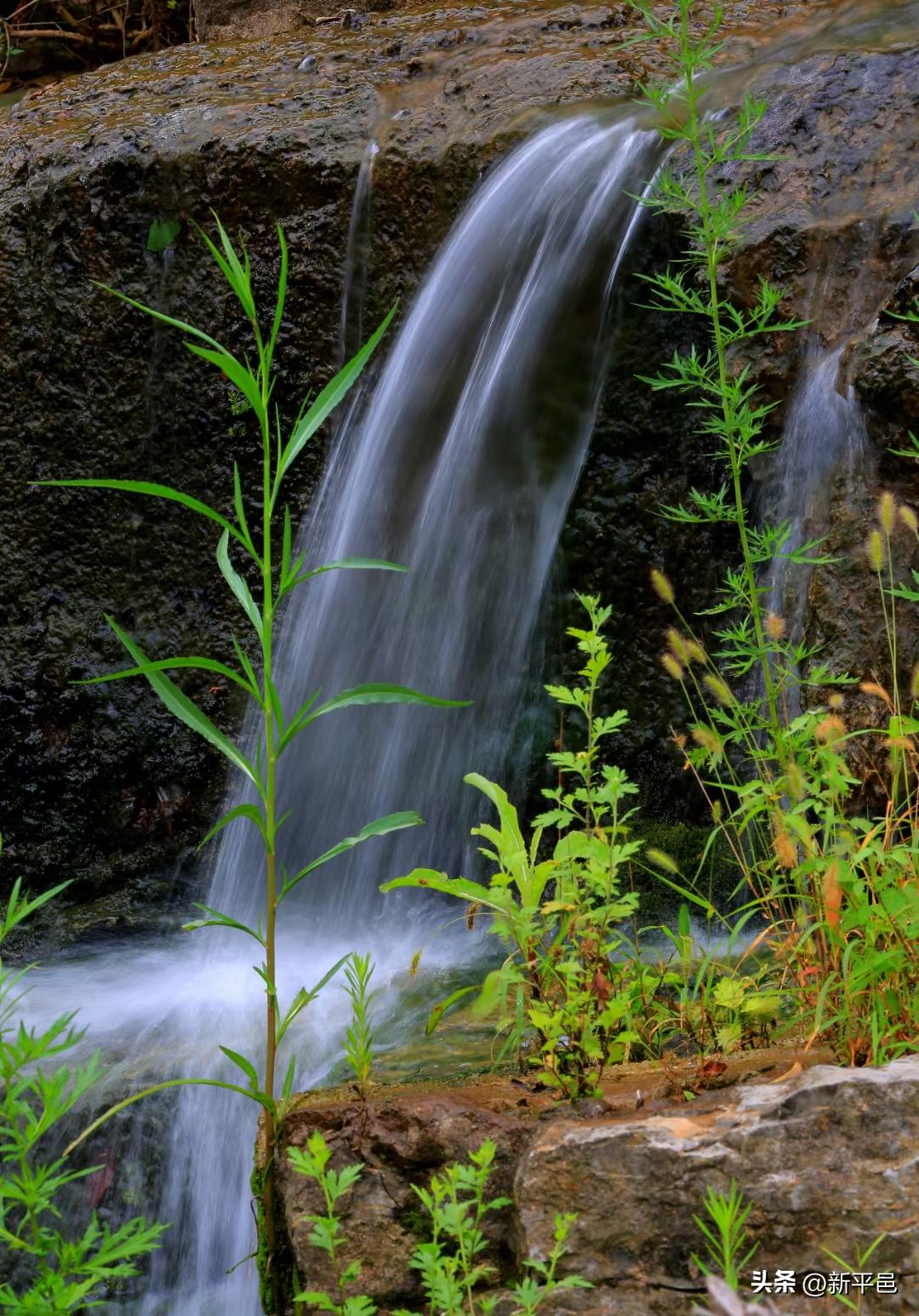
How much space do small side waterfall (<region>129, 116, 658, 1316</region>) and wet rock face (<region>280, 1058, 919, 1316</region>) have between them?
1989 millimetres

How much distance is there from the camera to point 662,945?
3256mm

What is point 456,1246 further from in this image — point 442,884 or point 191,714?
point 191,714

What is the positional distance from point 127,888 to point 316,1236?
10.5 ft

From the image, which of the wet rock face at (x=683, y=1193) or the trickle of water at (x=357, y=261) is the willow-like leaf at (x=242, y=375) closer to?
the wet rock face at (x=683, y=1193)

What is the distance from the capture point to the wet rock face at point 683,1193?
144 centimetres

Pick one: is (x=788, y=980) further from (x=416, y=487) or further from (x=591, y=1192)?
(x=416, y=487)

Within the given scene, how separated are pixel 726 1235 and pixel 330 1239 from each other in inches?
17.0

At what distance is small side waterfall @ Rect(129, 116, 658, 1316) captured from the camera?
3.87 meters

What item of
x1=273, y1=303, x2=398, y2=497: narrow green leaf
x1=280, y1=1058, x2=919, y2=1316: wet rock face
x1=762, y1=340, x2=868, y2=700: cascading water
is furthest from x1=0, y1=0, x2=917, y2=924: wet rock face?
x1=280, y1=1058, x2=919, y2=1316: wet rock face

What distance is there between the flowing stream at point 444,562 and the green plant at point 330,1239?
6.28 ft

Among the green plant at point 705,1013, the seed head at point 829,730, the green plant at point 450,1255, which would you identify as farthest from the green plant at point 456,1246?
the seed head at point 829,730

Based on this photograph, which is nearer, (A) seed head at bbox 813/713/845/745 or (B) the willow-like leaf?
(B) the willow-like leaf

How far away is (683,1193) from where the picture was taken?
1480mm

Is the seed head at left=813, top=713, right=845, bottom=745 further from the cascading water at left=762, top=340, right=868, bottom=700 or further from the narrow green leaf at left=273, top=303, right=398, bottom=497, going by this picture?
the cascading water at left=762, top=340, right=868, bottom=700
